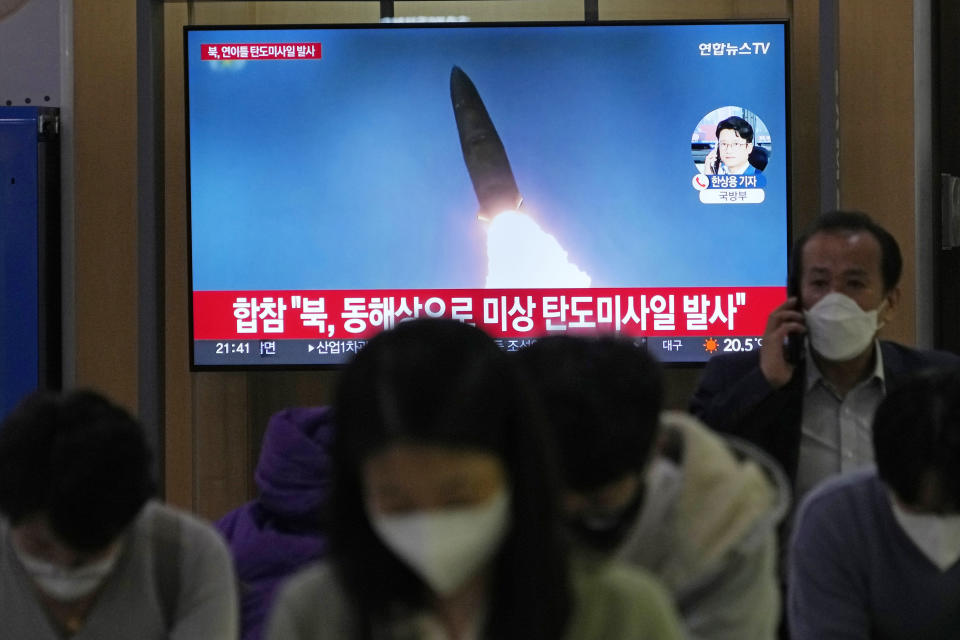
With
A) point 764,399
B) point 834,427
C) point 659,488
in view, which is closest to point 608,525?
point 659,488

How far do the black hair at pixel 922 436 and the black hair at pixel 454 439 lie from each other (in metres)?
0.68

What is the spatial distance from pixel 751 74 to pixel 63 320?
97.0 inches

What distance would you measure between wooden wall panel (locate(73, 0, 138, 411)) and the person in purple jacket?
2113mm

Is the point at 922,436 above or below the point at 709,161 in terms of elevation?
below

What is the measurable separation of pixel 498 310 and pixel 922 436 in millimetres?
2606

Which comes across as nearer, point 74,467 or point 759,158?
point 74,467

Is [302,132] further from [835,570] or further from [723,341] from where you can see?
[835,570]

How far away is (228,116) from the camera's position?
4250 mm

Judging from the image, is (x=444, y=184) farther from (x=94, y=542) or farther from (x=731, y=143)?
(x=94, y=542)

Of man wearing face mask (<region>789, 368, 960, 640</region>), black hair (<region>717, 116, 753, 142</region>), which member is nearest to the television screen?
black hair (<region>717, 116, 753, 142</region>)

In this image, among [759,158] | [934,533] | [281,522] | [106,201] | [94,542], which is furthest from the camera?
[106,201]

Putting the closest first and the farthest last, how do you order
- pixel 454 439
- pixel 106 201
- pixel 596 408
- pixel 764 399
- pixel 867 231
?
pixel 454 439 < pixel 596 408 < pixel 764 399 < pixel 867 231 < pixel 106 201

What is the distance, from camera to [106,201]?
445 centimetres

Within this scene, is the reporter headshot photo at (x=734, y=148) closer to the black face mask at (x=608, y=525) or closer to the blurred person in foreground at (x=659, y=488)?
the blurred person in foreground at (x=659, y=488)
